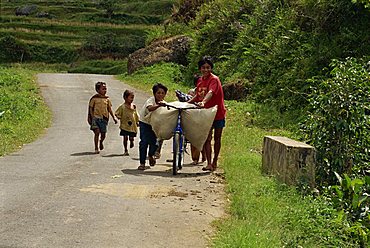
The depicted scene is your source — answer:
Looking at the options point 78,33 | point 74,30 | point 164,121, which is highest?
point 74,30

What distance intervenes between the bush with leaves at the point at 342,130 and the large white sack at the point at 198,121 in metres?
1.67

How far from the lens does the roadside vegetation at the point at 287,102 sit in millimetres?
7059

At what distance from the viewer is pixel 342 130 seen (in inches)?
365

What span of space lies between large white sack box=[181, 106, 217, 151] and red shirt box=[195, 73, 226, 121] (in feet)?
0.64

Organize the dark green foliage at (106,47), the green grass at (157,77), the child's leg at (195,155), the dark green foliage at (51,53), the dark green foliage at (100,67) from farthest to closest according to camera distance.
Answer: the dark green foliage at (51,53)
the dark green foliage at (106,47)
the dark green foliage at (100,67)
the green grass at (157,77)
the child's leg at (195,155)

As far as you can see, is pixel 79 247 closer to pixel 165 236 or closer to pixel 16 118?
pixel 165 236

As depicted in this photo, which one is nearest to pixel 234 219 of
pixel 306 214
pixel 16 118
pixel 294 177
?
pixel 306 214

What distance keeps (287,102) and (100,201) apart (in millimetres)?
10080

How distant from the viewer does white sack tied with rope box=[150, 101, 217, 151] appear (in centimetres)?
998

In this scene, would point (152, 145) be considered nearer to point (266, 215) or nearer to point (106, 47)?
point (266, 215)

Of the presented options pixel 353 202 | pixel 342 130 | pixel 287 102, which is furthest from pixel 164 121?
pixel 287 102

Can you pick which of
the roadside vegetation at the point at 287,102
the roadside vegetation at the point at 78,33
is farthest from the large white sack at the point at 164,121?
the roadside vegetation at the point at 78,33

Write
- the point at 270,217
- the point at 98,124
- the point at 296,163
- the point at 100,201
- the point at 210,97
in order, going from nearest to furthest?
the point at 270,217
the point at 100,201
the point at 296,163
the point at 210,97
the point at 98,124

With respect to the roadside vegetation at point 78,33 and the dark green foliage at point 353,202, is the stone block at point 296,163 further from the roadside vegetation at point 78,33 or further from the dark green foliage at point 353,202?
the roadside vegetation at point 78,33
